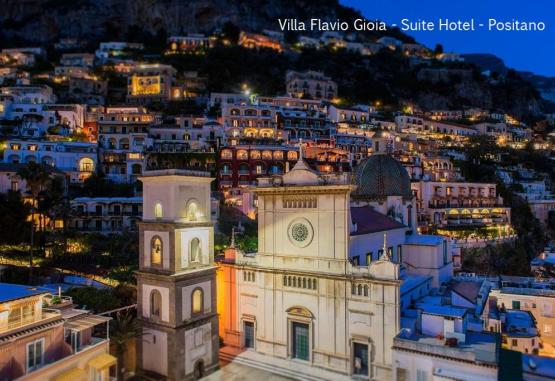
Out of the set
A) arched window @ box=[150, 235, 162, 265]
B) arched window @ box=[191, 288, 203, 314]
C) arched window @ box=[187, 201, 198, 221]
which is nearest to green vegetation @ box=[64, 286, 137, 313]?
arched window @ box=[150, 235, 162, 265]

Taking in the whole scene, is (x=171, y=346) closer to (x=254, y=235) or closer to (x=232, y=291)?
(x=232, y=291)

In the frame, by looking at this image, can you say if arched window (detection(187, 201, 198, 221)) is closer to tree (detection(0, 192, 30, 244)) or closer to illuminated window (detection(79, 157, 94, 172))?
tree (detection(0, 192, 30, 244))

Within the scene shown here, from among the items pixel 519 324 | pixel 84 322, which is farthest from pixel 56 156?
pixel 519 324

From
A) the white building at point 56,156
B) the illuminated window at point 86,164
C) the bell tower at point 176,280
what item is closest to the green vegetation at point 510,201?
the bell tower at point 176,280

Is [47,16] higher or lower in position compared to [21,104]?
higher

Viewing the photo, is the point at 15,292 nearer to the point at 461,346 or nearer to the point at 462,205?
the point at 461,346

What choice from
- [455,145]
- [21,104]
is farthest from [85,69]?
[455,145]
